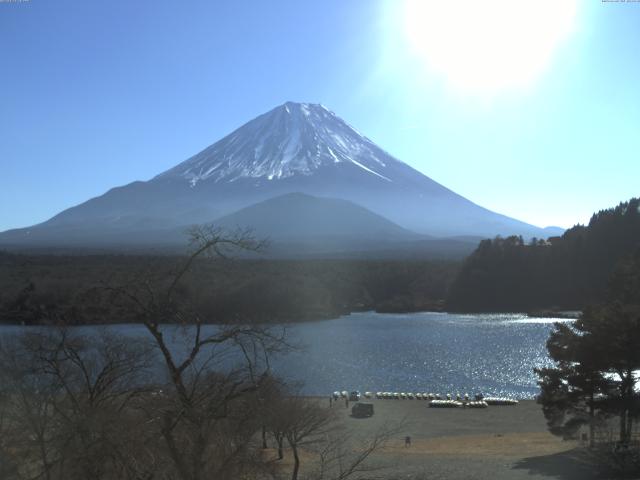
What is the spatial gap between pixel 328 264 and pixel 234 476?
65.5m

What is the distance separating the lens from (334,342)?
3575 cm

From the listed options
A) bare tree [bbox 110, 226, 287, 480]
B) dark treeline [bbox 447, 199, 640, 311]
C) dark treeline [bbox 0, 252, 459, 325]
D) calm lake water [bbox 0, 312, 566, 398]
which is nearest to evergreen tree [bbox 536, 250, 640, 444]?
bare tree [bbox 110, 226, 287, 480]

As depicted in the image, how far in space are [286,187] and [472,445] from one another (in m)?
122

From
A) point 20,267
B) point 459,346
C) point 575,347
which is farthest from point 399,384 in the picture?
point 20,267

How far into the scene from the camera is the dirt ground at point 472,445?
34.4 feet

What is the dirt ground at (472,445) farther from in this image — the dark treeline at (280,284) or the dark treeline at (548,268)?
the dark treeline at (548,268)

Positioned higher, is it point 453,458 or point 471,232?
point 471,232

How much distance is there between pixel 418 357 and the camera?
31.1 m

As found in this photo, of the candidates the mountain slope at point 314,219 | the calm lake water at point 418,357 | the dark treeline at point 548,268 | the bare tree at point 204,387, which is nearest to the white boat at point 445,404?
the calm lake water at point 418,357

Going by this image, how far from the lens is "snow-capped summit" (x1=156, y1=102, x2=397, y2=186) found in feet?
429

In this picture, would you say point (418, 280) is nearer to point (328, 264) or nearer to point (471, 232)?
point (328, 264)

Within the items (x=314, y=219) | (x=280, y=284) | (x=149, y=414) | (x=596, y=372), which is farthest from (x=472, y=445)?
(x=314, y=219)

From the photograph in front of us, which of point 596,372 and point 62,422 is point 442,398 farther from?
point 62,422

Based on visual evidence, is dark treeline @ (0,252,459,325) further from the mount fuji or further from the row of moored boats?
the mount fuji
